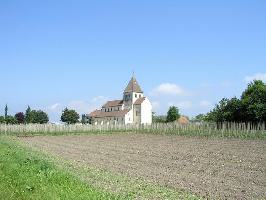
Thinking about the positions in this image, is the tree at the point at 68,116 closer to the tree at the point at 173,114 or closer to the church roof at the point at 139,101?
the church roof at the point at 139,101

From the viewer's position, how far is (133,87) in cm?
13750

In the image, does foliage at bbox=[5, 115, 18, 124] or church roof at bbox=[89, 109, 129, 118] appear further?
church roof at bbox=[89, 109, 129, 118]

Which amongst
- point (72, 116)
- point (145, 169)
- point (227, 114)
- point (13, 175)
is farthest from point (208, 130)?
point (72, 116)

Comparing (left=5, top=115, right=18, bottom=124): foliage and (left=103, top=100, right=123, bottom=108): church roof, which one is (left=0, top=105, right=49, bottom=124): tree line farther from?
(left=103, top=100, right=123, bottom=108): church roof

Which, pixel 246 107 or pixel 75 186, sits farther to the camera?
pixel 246 107

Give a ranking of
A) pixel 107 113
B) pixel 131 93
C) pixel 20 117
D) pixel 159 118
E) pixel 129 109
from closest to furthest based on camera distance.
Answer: pixel 20 117
pixel 129 109
pixel 131 93
pixel 107 113
pixel 159 118

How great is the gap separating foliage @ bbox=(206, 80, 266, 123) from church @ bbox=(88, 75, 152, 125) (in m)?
61.3

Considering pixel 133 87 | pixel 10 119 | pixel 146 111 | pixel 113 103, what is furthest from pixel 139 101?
pixel 10 119

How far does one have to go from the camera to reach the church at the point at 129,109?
5143 inches

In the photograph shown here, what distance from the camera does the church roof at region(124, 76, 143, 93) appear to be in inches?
5413

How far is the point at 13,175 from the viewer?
17.2 meters

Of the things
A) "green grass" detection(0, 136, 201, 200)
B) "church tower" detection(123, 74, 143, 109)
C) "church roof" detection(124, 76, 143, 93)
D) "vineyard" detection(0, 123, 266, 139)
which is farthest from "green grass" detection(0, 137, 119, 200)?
"church roof" detection(124, 76, 143, 93)

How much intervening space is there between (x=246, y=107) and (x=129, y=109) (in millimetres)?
72339

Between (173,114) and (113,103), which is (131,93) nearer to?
(113,103)
